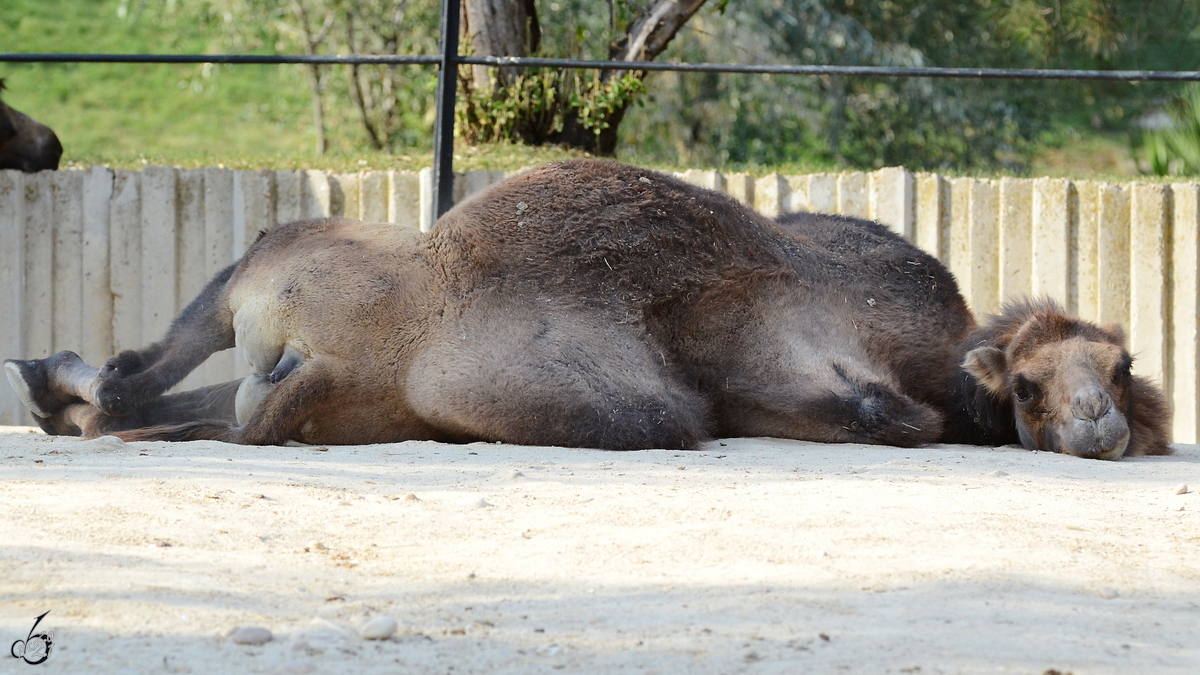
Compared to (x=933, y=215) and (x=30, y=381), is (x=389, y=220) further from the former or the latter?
(x=933, y=215)

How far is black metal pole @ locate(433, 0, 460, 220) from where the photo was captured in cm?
580

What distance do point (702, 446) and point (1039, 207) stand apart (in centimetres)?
339

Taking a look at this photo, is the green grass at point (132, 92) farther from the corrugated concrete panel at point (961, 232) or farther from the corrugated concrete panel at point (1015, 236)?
the corrugated concrete panel at point (1015, 236)

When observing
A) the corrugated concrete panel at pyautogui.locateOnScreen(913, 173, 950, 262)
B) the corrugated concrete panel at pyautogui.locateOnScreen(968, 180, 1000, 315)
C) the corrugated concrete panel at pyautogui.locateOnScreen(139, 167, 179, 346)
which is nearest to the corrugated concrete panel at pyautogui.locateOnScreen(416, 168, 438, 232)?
the corrugated concrete panel at pyautogui.locateOnScreen(139, 167, 179, 346)

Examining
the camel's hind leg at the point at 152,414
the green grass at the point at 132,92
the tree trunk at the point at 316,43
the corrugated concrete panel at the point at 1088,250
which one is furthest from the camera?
the green grass at the point at 132,92

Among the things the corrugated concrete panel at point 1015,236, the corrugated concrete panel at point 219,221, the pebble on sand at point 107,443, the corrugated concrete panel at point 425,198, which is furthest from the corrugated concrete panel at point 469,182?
the pebble on sand at point 107,443

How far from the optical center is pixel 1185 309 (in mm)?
6277

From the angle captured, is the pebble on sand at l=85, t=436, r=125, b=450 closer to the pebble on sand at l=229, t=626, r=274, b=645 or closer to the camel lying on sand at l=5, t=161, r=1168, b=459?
the camel lying on sand at l=5, t=161, r=1168, b=459

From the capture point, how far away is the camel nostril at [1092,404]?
3.69 m

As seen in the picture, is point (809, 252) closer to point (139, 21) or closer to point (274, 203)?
point (274, 203)

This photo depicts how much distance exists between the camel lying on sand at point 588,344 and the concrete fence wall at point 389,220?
199 centimetres

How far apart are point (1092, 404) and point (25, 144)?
619 centimetres

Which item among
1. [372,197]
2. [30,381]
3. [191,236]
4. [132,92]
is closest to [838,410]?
[30,381]
